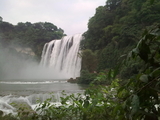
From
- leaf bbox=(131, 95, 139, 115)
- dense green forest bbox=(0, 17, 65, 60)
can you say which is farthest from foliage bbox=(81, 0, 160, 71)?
leaf bbox=(131, 95, 139, 115)

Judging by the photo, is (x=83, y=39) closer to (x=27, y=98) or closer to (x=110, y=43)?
(x=110, y=43)

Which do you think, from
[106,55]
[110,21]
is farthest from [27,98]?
[110,21]

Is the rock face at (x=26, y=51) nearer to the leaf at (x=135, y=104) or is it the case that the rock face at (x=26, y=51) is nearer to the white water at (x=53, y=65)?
the white water at (x=53, y=65)

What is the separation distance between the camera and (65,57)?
1138 inches

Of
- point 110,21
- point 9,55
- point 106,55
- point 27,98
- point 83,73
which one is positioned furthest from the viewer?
point 9,55

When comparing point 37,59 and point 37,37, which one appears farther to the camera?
point 37,37

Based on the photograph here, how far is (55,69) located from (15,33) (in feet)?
57.5

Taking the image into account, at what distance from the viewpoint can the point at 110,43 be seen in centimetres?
2486

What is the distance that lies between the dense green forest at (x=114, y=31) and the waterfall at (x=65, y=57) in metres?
1.75

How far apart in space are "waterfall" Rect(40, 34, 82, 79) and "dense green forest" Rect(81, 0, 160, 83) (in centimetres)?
175

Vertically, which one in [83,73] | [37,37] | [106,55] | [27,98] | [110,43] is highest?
[37,37]

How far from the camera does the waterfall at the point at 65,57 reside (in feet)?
87.5

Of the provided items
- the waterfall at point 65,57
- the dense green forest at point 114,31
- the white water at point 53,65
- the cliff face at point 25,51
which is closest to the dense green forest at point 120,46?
the dense green forest at point 114,31

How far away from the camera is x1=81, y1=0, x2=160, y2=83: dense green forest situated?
770 inches
